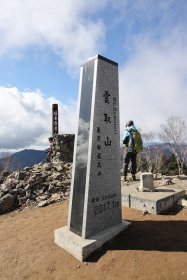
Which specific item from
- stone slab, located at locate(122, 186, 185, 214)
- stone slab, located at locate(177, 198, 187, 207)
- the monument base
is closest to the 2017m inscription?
the monument base

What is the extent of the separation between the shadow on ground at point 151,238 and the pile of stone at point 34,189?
3.50 metres

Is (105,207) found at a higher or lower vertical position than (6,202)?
higher

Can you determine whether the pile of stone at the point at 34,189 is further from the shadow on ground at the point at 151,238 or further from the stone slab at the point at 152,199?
the shadow on ground at the point at 151,238

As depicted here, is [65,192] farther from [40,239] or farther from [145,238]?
[145,238]

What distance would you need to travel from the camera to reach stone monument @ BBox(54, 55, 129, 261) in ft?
14.1

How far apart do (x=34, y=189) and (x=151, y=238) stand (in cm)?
529

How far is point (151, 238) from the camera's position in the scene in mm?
4457

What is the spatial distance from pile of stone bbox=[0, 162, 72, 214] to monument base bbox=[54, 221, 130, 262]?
124 inches

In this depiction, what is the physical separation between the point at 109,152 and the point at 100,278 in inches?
79.8

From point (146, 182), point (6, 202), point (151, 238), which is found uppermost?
point (146, 182)

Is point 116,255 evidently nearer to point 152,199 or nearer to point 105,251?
point 105,251

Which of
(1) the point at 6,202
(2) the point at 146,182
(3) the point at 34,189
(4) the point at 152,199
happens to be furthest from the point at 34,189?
(4) the point at 152,199

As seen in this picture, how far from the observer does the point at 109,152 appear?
4637 mm

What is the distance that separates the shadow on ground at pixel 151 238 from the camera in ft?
13.5
